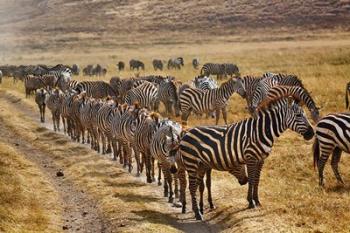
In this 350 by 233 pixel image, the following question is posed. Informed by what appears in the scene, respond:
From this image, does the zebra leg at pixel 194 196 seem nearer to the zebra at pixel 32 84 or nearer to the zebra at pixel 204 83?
the zebra at pixel 204 83

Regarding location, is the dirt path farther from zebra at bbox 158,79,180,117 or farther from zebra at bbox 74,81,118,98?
zebra at bbox 74,81,118,98

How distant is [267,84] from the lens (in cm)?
2944

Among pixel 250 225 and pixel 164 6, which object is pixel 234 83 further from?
pixel 164 6

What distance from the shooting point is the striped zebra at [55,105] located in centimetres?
3052

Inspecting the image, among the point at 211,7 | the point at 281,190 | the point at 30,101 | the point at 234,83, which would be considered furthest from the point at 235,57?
the point at 211,7

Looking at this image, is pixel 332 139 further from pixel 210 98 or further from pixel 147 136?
pixel 210 98

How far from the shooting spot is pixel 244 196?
1647 centimetres

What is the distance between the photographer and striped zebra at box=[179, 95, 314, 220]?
14.6 metres

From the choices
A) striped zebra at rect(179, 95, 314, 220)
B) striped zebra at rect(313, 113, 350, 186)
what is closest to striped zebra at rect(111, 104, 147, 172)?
striped zebra at rect(179, 95, 314, 220)

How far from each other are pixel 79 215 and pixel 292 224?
5599mm

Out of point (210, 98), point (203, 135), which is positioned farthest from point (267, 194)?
point (210, 98)

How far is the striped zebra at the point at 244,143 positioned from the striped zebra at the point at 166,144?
3.38 ft

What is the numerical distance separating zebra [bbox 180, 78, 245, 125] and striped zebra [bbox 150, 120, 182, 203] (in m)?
11.2

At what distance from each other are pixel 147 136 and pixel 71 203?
3126 mm
